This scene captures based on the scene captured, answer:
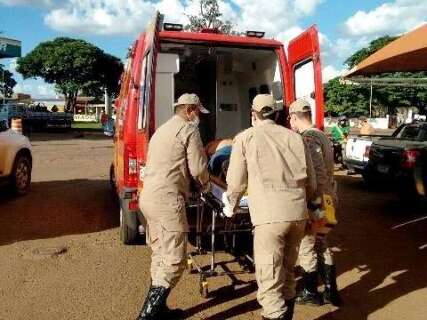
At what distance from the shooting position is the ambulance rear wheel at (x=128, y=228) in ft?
20.1

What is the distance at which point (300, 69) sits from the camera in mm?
6387

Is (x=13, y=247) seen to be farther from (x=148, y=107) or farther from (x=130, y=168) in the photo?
(x=148, y=107)

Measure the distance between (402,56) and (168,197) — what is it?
5.62 metres

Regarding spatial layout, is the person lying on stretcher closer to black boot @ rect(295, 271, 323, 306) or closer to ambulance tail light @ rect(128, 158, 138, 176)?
ambulance tail light @ rect(128, 158, 138, 176)

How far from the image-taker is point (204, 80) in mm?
8758

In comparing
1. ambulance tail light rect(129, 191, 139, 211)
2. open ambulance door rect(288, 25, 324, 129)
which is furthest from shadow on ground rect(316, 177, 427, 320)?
ambulance tail light rect(129, 191, 139, 211)

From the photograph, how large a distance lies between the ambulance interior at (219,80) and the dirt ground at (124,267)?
1952mm

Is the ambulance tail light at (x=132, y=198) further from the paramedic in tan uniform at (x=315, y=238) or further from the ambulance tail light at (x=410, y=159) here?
the ambulance tail light at (x=410, y=159)

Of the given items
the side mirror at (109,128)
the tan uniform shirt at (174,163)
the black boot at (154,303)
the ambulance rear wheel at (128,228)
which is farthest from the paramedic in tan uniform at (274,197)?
the side mirror at (109,128)

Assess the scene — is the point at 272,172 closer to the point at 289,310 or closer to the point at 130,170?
the point at 289,310

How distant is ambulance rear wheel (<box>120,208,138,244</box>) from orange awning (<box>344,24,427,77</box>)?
4.41 metres

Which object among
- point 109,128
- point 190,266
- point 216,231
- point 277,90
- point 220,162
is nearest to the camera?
point 216,231

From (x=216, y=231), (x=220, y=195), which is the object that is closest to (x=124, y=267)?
(x=216, y=231)

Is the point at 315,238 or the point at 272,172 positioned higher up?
the point at 272,172
